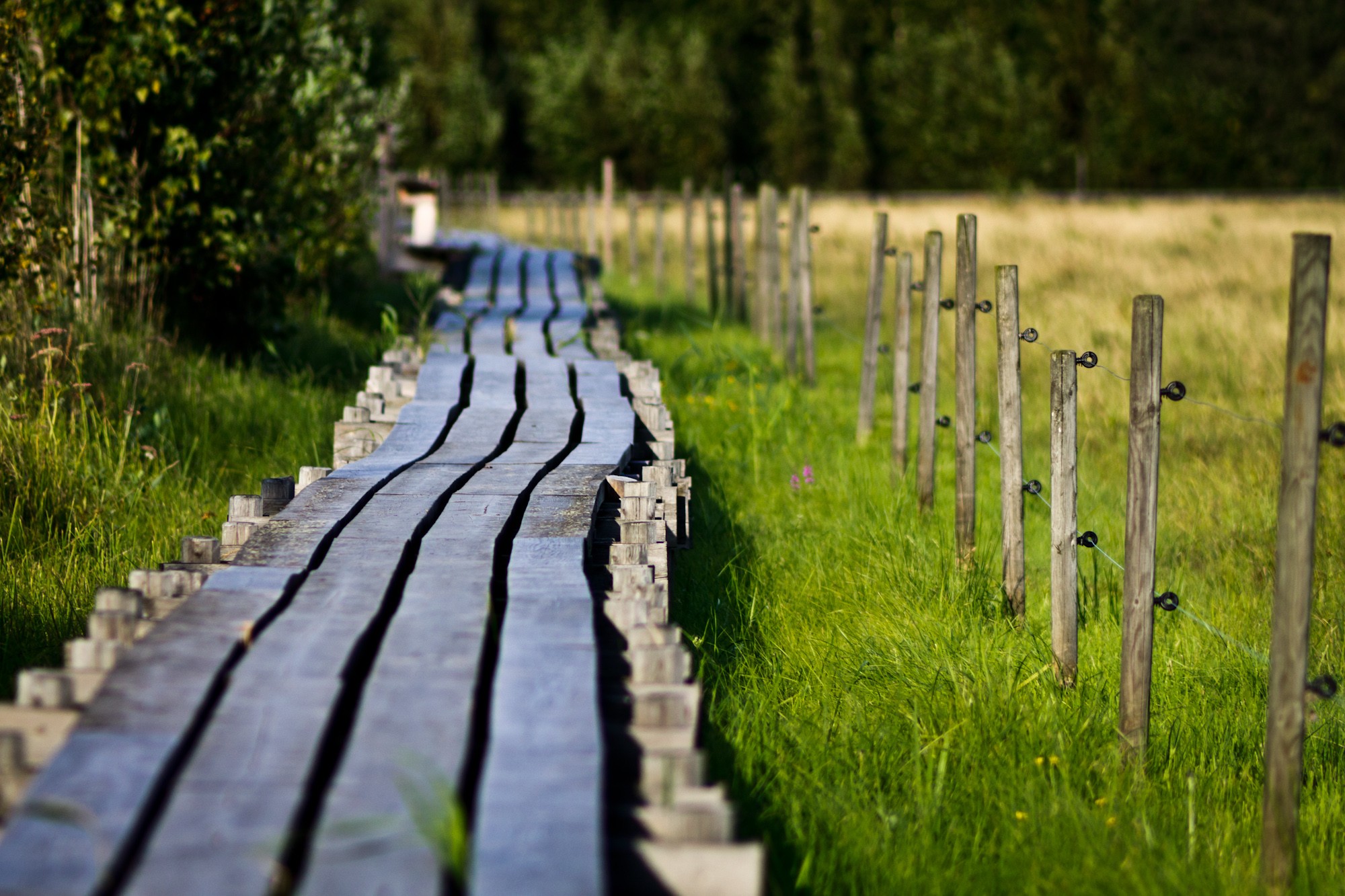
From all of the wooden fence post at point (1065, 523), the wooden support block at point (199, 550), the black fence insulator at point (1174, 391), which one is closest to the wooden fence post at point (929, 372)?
the wooden fence post at point (1065, 523)

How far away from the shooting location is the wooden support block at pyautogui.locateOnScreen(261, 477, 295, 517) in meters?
4.08

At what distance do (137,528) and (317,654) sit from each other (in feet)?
8.56

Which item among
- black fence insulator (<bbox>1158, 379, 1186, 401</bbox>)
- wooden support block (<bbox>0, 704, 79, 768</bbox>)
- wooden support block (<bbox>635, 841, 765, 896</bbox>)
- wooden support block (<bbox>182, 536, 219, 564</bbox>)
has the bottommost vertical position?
wooden support block (<bbox>635, 841, 765, 896</bbox>)

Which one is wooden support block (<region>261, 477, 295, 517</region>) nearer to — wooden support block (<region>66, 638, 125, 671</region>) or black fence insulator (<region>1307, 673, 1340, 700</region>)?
wooden support block (<region>66, 638, 125, 671</region>)

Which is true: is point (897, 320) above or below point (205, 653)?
above

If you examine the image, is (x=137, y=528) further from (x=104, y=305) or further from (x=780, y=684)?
(x=780, y=684)

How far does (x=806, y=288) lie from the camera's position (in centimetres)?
943

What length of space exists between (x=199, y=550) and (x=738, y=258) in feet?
32.4

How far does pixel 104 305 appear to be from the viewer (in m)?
6.52

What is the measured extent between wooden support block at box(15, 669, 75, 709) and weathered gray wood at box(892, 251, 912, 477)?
4588mm

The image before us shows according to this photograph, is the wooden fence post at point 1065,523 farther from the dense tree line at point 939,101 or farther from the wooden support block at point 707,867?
the dense tree line at point 939,101

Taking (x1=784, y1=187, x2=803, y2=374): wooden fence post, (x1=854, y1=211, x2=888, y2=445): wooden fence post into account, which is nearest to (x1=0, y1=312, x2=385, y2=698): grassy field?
(x1=854, y1=211, x2=888, y2=445): wooden fence post

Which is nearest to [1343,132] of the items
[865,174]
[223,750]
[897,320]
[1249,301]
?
[865,174]

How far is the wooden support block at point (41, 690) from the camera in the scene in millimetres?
2488
